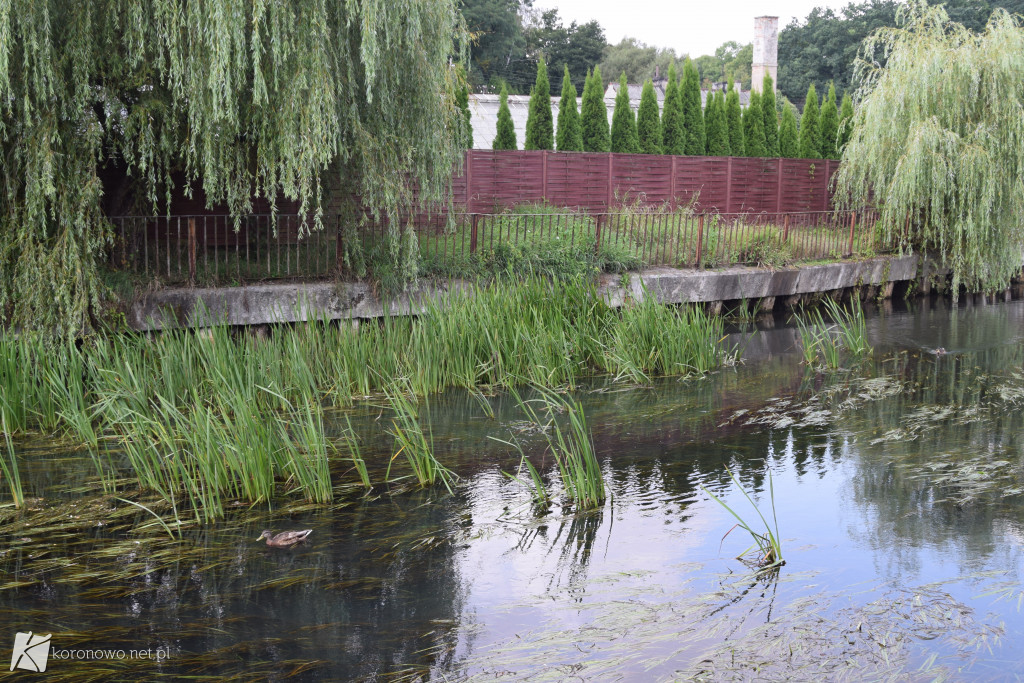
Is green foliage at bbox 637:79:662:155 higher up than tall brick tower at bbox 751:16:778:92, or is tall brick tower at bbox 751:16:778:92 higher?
tall brick tower at bbox 751:16:778:92

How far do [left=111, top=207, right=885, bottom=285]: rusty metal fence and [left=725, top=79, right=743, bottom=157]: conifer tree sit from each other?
601 centimetres

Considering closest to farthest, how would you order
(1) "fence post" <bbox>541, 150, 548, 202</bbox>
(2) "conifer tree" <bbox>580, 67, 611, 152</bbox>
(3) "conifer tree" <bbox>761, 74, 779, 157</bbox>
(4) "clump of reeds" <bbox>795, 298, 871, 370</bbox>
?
(4) "clump of reeds" <bbox>795, 298, 871, 370</bbox> < (1) "fence post" <bbox>541, 150, 548, 202</bbox> < (2) "conifer tree" <bbox>580, 67, 611, 152</bbox> < (3) "conifer tree" <bbox>761, 74, 779, 157</bbox>

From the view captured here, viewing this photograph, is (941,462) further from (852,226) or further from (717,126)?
(717,126)

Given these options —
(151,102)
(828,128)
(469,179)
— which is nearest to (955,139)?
(469,179)

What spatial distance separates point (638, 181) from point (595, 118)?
10.9 feet

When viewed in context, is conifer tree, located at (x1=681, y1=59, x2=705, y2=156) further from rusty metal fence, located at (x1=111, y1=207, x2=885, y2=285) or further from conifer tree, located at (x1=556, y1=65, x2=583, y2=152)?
rusty metal fence, located at (x1=111, y1=207, x2=885, y2=285)

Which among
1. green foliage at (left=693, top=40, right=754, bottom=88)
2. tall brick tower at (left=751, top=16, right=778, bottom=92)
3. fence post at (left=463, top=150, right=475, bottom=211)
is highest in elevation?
green foliage at (left=693, top=40, right=754, bottom=88)

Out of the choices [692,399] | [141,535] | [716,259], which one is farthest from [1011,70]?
[141,535]

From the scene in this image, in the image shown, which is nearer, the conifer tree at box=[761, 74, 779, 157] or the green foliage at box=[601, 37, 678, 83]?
the conifer tree at box=[761, 74, 779, 157]

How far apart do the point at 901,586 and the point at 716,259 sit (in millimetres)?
10207

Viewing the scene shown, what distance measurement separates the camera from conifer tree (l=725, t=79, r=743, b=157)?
22109 millimetres

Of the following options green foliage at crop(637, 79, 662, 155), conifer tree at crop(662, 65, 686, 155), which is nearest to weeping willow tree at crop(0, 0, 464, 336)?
green foliage at crop(637, 79, 662, 155)

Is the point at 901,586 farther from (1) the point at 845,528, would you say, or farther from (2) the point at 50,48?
(2) the point at 50,48

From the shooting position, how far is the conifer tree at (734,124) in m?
22.1
